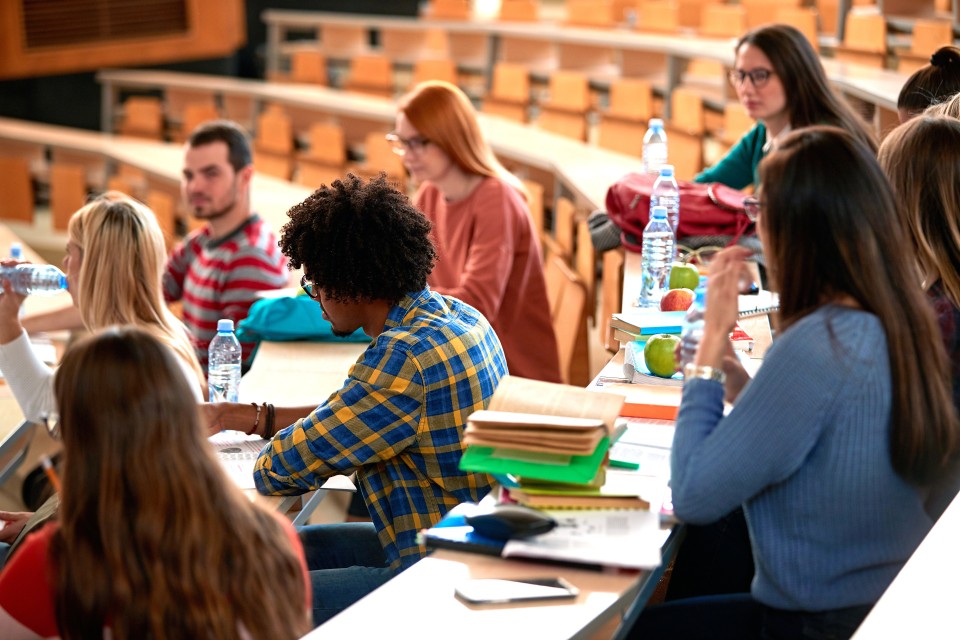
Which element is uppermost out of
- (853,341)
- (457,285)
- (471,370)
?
(853,341)

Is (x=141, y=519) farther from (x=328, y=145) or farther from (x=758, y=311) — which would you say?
(x=328, y=145)

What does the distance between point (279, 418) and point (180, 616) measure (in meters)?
0.99

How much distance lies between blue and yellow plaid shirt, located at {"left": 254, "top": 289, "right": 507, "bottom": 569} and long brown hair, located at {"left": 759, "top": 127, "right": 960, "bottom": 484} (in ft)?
2.01

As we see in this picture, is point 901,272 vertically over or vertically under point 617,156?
over

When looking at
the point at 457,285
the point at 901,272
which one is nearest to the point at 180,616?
the point at 901,272

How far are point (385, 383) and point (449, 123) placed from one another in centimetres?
154

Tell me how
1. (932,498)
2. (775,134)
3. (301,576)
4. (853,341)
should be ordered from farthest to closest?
(775,134)
(932,498)
(853,341)
(301,576)

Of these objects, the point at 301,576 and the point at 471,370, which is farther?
the point at 471,370

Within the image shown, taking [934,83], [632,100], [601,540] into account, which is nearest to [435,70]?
[632,100]

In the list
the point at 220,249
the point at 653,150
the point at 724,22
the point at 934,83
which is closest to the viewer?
the point at 934,83

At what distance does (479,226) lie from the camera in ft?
11.2

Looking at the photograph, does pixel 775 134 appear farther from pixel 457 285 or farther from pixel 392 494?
pixel 392 494

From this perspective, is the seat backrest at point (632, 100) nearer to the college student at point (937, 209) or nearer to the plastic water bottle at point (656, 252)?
the plastic water bottle at point (656, 252)

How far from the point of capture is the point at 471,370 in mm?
2072
